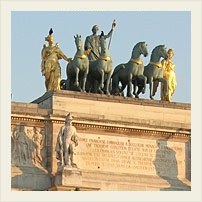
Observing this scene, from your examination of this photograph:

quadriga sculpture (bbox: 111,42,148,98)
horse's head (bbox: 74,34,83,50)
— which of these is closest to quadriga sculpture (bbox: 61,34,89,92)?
horse's head (bbox: 74,34,83,50)

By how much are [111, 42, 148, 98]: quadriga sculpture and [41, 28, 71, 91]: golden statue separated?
190 cm

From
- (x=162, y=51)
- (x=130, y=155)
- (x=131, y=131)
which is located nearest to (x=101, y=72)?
(x=131, y=131)

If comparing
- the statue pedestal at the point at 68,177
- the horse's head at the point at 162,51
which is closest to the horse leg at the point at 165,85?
the horse's head at the point at 162,51

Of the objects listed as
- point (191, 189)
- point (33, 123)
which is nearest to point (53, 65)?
point (33, 123)

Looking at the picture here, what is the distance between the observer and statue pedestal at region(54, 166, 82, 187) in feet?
163

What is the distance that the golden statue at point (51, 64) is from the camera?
2071 inches

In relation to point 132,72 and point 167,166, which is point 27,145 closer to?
point 132,72

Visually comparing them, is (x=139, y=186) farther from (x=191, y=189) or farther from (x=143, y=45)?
(x=143, y=45)

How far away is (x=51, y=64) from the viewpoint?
52.6 metres

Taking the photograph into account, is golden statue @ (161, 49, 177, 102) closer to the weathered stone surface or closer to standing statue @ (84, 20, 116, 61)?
the weathered stone surface

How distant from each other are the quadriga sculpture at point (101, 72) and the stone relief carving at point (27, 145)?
2.94 m

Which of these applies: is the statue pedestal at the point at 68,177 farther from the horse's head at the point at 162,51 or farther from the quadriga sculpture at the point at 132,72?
the horse's head at the point at 162,51

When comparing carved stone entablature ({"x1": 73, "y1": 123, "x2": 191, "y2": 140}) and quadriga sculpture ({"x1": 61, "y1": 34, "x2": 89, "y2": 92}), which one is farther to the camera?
quadriga sculpture ({"x1": 61, "y1": 34, "x2": 89, "y2": 92})

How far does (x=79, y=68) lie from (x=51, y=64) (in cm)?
104
